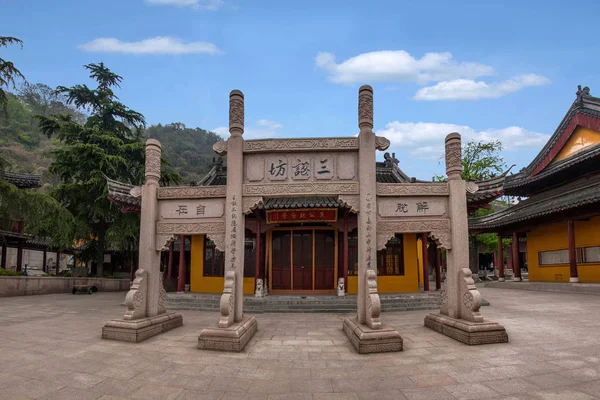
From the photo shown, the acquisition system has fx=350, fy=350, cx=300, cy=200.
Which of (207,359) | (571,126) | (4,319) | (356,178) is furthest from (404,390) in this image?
(571,126)

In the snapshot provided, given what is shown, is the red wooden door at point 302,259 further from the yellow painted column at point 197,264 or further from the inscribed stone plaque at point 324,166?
the inscribed stone plaque at point 324,166

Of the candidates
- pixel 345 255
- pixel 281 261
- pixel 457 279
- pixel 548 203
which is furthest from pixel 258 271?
pixel 548 203

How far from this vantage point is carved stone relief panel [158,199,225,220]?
7.14 m

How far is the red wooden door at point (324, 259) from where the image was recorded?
13748mm

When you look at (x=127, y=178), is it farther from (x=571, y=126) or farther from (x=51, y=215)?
(x=571, y=126)

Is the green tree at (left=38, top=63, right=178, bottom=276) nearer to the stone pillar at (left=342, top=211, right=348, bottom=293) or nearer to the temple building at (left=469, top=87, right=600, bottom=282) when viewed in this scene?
the stone pillar at (left=342, top=211, right=348, bottom=293)

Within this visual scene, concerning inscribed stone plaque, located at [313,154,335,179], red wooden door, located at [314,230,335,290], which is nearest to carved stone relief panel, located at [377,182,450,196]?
inscribed stone plaque, located at [313,154,335,179]

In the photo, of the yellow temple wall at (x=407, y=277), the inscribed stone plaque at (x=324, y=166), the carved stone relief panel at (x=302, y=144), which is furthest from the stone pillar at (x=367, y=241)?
the yellow temple wall at (x=407, y=277)

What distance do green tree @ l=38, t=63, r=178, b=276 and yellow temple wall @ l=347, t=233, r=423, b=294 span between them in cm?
1238

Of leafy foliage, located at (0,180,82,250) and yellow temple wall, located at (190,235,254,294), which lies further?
yellow temple wall, located at (190,235,254,294)

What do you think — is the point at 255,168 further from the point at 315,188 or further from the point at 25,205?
the point at 25,205

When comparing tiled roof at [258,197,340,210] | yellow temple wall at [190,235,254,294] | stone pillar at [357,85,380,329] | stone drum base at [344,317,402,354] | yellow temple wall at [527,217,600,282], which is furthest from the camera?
yellow temple wall at [527,217,600,282]

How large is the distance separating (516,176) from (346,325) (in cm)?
1846

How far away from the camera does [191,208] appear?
7.23 meters
